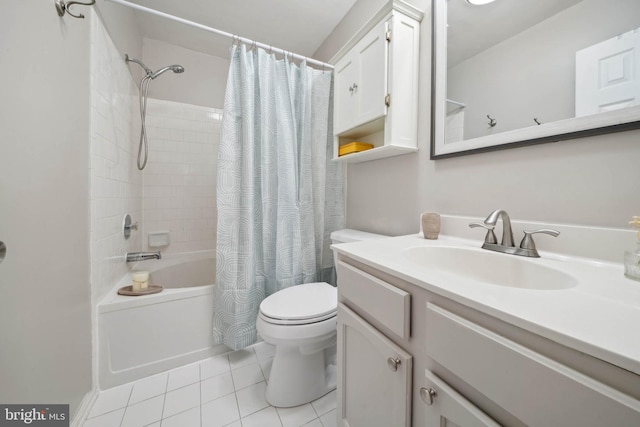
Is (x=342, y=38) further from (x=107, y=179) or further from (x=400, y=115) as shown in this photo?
(x=107, y=179)

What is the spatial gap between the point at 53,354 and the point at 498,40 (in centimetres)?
196

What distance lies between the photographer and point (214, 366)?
1303mm

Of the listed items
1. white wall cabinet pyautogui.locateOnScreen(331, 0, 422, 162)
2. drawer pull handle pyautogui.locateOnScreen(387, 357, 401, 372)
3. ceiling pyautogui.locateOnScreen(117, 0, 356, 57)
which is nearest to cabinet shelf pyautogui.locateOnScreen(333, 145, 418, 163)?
white wall cabinet pyautogui.locateOnScreen(331, 0, 422, 162)

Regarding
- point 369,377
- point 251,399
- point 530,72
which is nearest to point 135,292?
point 251,399

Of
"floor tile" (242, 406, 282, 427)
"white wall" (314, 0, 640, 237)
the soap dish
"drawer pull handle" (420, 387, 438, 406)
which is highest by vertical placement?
"white wall" (314, 0, 640, 237)

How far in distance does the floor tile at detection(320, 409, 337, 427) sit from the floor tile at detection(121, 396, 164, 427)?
71 cm

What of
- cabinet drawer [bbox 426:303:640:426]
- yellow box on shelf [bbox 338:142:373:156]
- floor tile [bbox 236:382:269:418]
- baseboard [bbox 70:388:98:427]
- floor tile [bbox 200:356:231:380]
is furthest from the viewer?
yellow box on shelf [bbox 338:142:373:156]

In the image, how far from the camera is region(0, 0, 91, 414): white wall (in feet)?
2.07

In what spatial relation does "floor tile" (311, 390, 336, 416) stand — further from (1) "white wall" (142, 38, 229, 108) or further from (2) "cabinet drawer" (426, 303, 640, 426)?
(1) "white wall" (142, 38, 229, 108)

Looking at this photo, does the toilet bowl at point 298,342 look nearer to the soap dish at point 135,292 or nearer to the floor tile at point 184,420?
the floor tile at point 184,420

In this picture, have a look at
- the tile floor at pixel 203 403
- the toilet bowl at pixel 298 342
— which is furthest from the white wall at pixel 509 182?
the tile floor at pixel 203 403

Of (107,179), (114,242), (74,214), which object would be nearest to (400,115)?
(74,214)

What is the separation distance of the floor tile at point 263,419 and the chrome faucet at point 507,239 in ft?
3.64

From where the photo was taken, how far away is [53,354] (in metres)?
0.80
